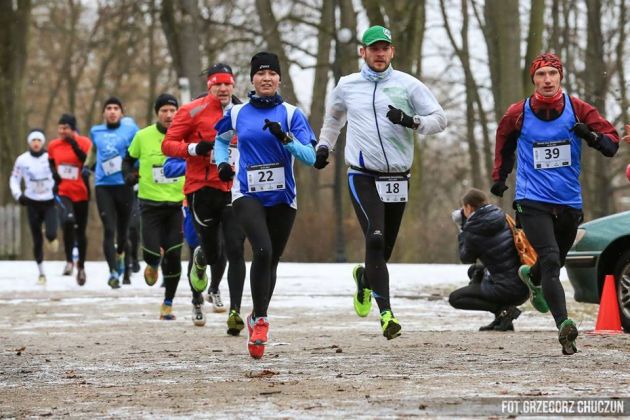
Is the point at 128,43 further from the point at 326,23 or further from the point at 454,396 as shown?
the point at 454,396

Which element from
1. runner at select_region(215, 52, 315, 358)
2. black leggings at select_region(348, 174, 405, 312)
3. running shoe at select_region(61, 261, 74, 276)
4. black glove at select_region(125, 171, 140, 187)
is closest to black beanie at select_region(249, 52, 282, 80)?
runner at select_region(215, 52, 315, 358)

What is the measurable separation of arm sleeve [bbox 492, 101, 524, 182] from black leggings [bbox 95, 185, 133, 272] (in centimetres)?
868

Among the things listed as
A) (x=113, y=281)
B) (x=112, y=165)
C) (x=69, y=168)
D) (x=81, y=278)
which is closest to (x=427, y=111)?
(x=112, y=165)

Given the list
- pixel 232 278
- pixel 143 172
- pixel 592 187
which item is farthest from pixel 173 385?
pixel 592 187

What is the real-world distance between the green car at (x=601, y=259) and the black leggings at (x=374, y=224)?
96.5 inches

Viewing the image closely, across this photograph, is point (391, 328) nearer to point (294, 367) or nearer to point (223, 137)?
point (294, 367)

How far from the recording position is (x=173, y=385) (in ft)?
27.3

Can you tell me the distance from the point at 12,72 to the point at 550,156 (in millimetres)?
25685

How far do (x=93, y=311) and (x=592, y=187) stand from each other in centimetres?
3188

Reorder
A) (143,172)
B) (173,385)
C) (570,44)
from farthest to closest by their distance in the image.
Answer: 1. (570,44)
2. (143,172)
3. (173,385)

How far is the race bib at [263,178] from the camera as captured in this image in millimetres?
10375

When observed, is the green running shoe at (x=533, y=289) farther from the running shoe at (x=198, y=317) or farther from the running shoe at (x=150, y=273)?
the running shoe at (x=150, y=273)

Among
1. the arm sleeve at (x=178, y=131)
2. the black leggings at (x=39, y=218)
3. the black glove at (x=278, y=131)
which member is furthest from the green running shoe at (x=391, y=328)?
the black leggings at (x=39, y=218)

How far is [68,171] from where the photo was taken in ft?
64.3
